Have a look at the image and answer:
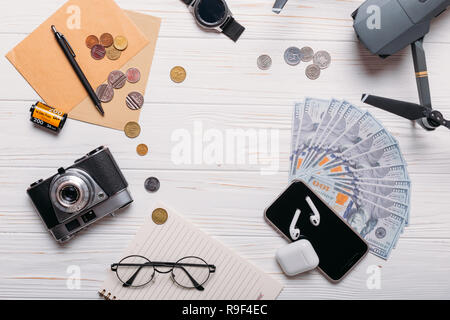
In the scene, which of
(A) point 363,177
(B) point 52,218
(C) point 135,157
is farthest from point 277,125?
(B) point 52,218

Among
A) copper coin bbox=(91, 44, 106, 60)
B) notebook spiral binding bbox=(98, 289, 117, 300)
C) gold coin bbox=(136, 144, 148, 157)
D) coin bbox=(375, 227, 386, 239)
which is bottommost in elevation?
coin bbox=(375, 227, 386, 239)

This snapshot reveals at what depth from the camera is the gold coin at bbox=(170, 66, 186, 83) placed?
1.05 metres

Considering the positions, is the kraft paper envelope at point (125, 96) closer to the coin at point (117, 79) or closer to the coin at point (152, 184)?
the coin at point (117, 79)

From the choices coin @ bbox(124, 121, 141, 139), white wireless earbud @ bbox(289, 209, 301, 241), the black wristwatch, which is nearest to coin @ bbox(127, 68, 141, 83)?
coin @ bbox(124, 121, 141, 139)

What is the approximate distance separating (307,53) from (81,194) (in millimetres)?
706

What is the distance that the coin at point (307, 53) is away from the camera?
1.06 meters

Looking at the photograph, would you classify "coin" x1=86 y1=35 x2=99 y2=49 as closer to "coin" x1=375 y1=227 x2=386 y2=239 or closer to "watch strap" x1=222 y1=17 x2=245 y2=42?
"watch strap" x1=222 y1=17 x2=245 y2=42

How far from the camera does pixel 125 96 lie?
40.8 inches

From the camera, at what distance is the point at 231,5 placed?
3.46 ft

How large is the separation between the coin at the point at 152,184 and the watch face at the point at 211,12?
1.46ft

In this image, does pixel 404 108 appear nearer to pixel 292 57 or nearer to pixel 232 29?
pixel 292 57

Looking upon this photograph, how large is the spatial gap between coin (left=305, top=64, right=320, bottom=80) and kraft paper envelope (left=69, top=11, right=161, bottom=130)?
0.43m

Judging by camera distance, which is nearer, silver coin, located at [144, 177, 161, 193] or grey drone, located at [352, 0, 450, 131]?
grey drone, located at [352, 0, 450, 131]

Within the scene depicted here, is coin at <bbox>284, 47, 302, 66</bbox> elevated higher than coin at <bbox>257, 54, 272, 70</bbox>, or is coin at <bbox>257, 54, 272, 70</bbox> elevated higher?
coin at <bbox>257, 54, 272, 70</bbox>
